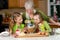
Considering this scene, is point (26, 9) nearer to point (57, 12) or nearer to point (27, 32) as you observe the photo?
point (27, 32)

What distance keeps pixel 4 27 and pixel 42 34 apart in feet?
0.97

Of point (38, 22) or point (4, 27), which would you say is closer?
point (38, 22)

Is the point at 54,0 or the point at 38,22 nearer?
the point at 38,22

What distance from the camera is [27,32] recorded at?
109 centimetres

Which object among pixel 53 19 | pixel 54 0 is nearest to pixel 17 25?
pixel 53 19

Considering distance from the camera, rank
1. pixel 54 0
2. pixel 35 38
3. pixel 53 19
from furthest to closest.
Result: pixel 54 0 < pixel 53 19 < pixel 35 38

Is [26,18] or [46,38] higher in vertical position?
[26,18]

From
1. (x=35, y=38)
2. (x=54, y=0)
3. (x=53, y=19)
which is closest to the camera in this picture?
(x=35, y=38)

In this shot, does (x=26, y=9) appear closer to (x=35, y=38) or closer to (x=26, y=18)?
(x=26, y=18)

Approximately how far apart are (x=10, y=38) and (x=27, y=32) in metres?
0.11

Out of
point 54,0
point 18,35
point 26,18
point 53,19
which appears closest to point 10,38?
point 18,35

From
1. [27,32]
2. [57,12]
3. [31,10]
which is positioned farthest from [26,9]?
[57,12]

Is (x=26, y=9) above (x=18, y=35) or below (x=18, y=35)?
above

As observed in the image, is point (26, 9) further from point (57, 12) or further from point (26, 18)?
point (57, 12)
